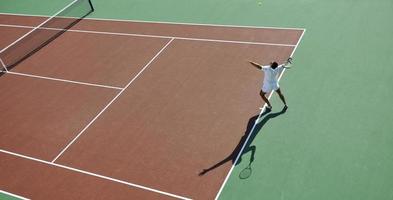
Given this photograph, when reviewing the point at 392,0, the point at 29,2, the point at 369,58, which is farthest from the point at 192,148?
the point at 29,2

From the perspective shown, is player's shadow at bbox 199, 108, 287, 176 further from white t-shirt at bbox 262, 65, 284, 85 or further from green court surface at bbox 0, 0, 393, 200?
white t-shirt at bbox 262, 65, 284, 85

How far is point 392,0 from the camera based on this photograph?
15.5 metres

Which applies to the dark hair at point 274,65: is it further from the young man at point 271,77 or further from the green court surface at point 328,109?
the green court surface at point 328,109

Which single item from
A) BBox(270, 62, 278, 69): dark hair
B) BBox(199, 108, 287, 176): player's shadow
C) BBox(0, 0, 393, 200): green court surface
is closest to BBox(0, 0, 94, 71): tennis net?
BBox(0, 0, 393, 200): green court surface

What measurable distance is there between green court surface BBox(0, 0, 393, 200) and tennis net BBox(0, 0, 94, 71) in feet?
17.0

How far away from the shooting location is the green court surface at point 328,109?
9359 mm

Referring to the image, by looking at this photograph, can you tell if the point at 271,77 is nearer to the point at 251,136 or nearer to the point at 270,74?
the point at 270,74

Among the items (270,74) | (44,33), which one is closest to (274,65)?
(270,74)

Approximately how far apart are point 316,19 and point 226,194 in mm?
8242

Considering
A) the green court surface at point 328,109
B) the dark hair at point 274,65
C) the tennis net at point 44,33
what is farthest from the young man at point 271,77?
the tennis net at point 44,33

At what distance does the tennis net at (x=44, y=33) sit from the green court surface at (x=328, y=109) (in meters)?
5.19

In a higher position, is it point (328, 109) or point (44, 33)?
point (44, 33)

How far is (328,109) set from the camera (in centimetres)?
1116

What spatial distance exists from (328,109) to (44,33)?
12306 mm
